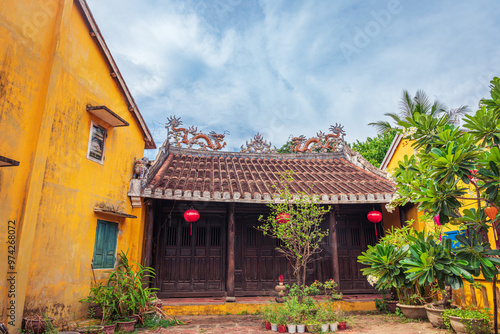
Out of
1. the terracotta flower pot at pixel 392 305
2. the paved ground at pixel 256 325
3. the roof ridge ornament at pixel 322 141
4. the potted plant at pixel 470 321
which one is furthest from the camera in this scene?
the roof ridge ornament at pixel 322 141

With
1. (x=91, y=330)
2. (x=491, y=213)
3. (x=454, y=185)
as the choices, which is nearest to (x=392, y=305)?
(x=491, y=213)

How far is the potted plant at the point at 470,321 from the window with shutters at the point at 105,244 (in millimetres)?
6622

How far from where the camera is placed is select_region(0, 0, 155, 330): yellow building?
4523mm

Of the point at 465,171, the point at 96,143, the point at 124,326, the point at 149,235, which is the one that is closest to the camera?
the point at 465,171

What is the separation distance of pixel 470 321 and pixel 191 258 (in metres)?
6.29

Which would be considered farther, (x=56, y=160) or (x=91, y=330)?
(x=56, y=160)

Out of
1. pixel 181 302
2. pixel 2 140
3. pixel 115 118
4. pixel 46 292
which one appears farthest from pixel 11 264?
pixel 181 302

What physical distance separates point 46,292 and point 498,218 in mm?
6574

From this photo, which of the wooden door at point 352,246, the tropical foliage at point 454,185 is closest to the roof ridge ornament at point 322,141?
the wooden door at point 352,246

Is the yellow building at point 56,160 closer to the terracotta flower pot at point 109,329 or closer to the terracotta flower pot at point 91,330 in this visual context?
the terracotta flower pot at point 91,330

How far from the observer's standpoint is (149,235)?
7859 mm

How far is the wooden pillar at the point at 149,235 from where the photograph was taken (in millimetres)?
7723

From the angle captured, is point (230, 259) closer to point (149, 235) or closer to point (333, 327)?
point (149, 235)

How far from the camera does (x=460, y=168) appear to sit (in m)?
3.58
